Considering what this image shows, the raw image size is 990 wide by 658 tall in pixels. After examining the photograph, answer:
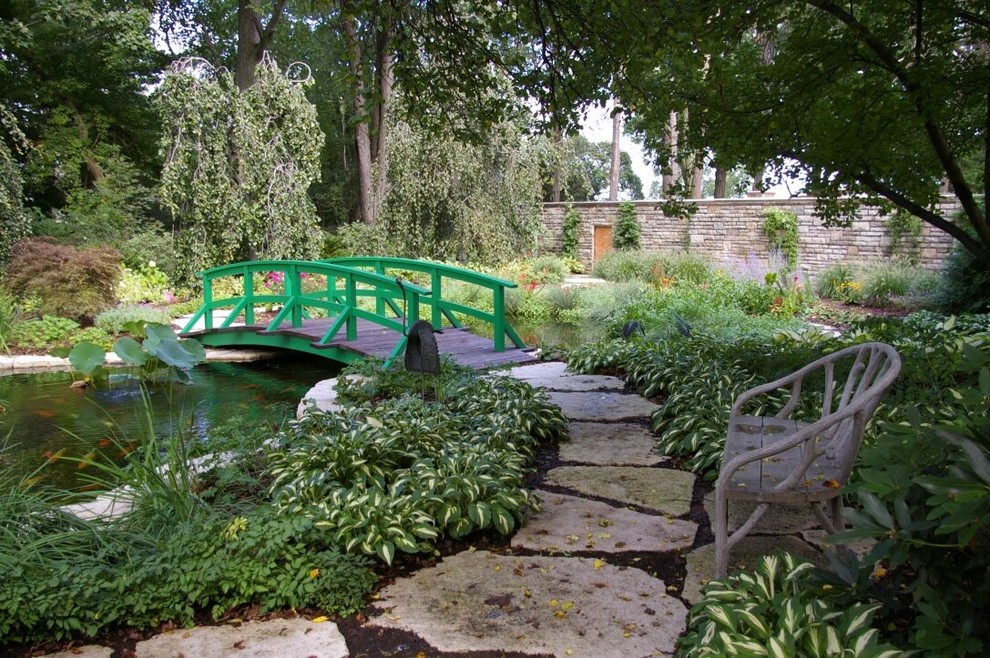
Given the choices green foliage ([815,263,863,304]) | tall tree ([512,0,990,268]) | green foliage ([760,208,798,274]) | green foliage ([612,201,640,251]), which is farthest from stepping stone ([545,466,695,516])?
green foliage ([612,201,640,251])

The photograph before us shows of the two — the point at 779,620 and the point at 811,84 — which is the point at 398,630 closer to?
the point at 779,620

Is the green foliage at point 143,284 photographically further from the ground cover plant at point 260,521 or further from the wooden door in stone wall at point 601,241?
the wooden door in stone wall at point 601,241

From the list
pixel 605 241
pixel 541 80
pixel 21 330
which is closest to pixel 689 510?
pixel 541 80

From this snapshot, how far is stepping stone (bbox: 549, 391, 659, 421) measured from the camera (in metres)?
4.38

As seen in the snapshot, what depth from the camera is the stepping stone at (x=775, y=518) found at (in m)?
2.66

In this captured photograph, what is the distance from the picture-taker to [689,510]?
2.87 metres

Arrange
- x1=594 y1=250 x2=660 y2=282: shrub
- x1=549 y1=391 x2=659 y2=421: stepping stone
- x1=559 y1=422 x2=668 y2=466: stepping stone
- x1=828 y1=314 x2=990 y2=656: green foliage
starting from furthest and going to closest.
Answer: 1. x1=594 y1=250 x2=660 y2=282: shrub
2. x1=549 y1=391 x2=659 y2=421: stepping stone
3. x1=559 y1=422 x2=668 y2=466: stepping stone
4. x1=828 y1=314 x2=990 y2=656: green foliage

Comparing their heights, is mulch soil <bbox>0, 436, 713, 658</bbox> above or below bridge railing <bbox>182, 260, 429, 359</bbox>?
below

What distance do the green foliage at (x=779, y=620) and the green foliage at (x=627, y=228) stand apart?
1560 cm

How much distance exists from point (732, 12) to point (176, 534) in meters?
3.93

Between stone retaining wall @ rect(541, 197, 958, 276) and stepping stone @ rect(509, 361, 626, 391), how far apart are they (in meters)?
8.44

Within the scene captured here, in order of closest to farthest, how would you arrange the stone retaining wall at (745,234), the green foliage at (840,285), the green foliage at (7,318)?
1. the green foliage at (7,318)
2. the green foliage at (840,285)
3. the stone retaining wall at (745,234)

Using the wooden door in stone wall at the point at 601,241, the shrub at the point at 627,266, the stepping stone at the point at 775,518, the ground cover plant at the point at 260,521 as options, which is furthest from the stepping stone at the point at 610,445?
the wooden door in stone wall at the point at 601,241

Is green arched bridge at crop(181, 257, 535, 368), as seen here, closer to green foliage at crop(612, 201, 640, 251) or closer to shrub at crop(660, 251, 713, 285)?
shrub at crop(660, 251, 713, 285)
